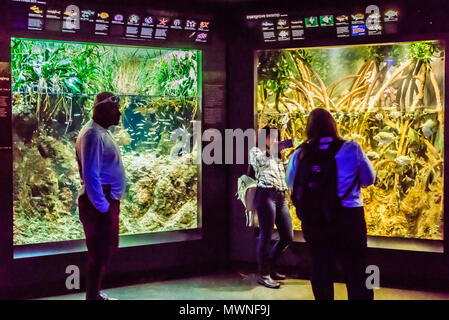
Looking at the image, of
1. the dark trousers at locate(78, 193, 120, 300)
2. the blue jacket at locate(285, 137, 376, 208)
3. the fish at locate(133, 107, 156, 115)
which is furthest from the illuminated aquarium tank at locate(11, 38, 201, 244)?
the blue jacket at locate(285, 137, 376, 208)

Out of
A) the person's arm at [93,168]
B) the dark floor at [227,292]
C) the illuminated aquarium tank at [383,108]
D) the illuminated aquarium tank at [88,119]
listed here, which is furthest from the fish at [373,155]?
the person's arm at [93,168]

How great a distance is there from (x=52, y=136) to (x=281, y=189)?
2.39 metres

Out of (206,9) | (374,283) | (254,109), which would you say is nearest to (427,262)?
(374,283)

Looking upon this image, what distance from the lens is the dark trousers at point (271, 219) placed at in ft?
17.3

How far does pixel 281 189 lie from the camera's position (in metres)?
5.33

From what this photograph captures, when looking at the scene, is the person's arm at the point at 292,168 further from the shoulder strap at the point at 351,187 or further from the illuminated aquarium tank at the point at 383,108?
the illuminated aquarium tank at the point at 383,108

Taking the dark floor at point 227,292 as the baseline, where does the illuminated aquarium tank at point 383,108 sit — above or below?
above

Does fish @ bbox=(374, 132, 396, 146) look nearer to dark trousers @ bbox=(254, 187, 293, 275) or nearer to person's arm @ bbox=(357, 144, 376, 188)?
dark trousers @ bbox=(254, 187, 293, 275)

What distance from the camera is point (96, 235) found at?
4.12 meters

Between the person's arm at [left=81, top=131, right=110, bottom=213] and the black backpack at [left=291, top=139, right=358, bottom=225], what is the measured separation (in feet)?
4.86
